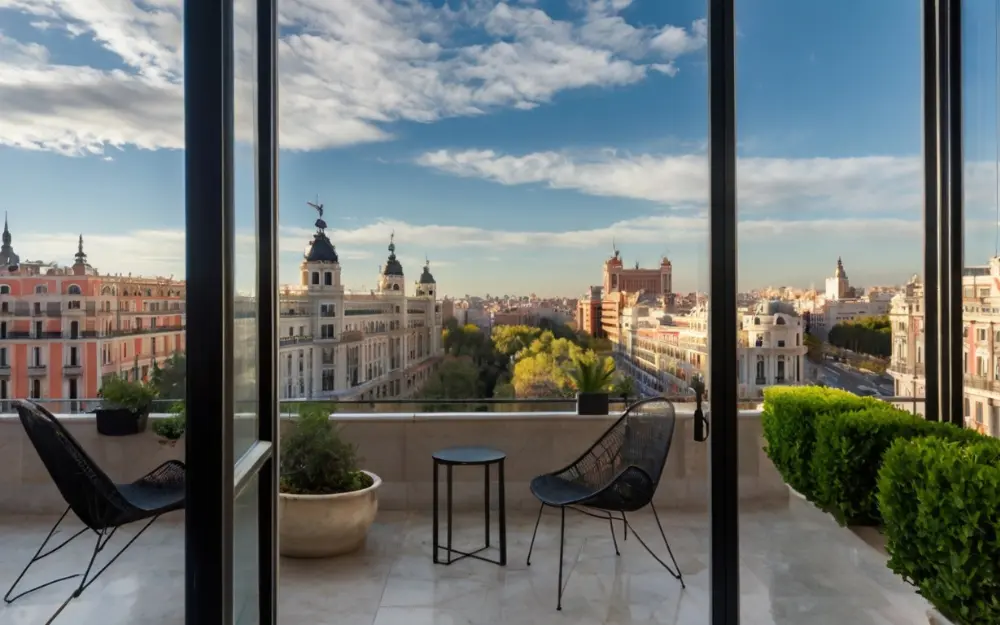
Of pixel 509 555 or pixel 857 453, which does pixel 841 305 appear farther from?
pixel 509 555

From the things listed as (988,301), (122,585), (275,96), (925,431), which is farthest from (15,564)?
(988,301)

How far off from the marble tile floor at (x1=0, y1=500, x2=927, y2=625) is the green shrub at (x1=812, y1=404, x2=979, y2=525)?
12.8 inches

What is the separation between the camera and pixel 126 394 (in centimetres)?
162

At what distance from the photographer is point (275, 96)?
2182 mm

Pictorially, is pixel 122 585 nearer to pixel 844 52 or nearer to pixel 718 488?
pixel 718 488

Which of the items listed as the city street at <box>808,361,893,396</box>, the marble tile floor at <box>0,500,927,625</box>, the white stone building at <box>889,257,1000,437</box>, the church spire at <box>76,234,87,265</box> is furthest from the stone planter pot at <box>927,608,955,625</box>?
the church spire at <box>76,234,87,265</box>

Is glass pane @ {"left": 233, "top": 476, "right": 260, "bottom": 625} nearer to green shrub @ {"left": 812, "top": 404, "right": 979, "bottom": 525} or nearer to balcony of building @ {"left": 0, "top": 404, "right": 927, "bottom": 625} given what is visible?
balcony of building @ {"left": 0, "top": 404, "right": 927, "bottom": 625}

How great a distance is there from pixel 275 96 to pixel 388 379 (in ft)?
8.17

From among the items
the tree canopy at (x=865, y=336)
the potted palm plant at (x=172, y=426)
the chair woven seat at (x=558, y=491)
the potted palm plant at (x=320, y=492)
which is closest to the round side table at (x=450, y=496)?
the chair woven seat at (x=558, y=491)

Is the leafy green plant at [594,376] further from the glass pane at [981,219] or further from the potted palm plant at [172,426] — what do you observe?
the potted palm plant at [172,426]

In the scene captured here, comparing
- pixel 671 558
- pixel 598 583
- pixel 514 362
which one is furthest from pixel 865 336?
pixel 514 362

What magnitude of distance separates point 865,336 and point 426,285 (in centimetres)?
275

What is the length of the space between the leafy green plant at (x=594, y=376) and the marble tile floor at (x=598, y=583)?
91cm

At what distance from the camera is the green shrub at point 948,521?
181 centimetres
